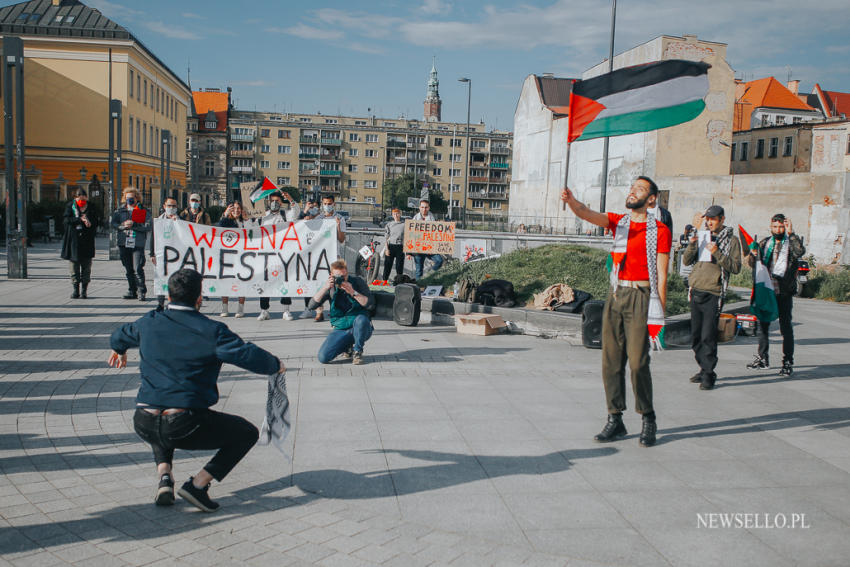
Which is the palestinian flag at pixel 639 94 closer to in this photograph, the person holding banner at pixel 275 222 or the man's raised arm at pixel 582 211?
the man's raised arm at pixel 582 211

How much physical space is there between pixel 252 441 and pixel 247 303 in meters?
10.3

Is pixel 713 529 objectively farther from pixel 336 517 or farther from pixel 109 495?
pixel 109 495

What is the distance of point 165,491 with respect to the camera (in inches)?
182

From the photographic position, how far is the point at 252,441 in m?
4.71

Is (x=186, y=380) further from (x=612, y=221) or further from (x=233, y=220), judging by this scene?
(x=233, y=220)

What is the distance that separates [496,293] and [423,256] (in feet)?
13.7

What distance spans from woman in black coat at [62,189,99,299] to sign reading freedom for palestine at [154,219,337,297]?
12.2 ft

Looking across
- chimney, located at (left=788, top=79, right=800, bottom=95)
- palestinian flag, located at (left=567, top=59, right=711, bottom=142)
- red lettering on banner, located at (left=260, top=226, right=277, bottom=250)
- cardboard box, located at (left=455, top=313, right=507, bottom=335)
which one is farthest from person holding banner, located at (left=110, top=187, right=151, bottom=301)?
chimney, located at (left=788, top=79, right=800, bottom=95)

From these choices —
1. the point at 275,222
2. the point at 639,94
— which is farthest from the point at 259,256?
the point at 639,94

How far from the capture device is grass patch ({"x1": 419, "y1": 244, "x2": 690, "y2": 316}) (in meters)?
13.0

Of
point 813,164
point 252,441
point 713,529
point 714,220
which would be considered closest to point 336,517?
point 252,441

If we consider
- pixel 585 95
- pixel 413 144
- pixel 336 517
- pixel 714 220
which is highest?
pixel 413 144

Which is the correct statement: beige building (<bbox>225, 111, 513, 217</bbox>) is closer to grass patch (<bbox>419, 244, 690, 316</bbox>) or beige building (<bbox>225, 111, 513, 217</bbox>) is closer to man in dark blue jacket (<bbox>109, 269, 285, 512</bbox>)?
grass patch (<bbox>419, 244, 690, 316</bbox>)

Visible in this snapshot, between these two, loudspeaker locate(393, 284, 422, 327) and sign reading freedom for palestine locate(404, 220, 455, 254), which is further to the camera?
sign reading freedom for palestine locate(404, 220, 455, 254)
